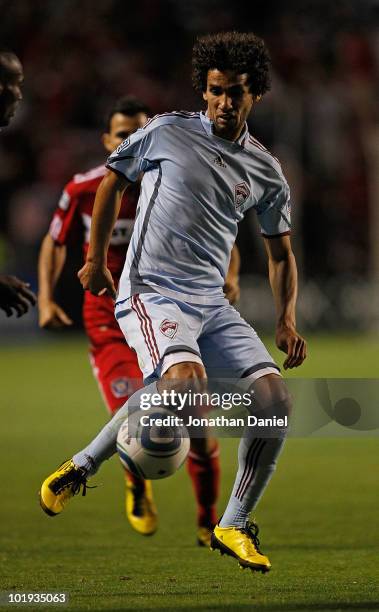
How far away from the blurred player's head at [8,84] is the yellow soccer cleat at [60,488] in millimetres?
1644

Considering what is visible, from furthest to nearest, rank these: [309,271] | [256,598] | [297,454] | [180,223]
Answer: [309,271] < [297,454] < [180,223] < [256,598]

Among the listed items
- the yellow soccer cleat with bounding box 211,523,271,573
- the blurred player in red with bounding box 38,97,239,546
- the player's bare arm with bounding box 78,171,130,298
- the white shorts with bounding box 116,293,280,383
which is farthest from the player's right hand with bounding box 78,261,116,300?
the blurred player in red with bounding box 38,97,239,546

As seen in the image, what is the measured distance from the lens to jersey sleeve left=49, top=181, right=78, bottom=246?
22.6 ft

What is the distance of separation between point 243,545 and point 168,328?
3.18 ft

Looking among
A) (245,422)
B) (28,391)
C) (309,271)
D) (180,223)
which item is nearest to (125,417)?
(245,422)

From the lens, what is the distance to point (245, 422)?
5.17 m

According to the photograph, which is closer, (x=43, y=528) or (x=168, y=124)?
(x=168, y=124)

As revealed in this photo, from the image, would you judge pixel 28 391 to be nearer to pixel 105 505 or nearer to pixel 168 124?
pixel 105 505

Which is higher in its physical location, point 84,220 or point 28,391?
point 84,220

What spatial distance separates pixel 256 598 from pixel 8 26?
2074cm

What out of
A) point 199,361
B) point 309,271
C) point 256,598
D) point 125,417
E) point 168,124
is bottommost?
point 309,271

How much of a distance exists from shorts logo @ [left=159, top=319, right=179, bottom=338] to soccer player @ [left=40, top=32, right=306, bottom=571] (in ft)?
0.04

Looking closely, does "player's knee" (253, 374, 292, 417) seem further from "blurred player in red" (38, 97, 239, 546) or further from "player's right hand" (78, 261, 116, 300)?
"blurred player in red" (38, 97, 239, 546)

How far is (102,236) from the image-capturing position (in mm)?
5117
